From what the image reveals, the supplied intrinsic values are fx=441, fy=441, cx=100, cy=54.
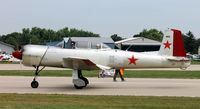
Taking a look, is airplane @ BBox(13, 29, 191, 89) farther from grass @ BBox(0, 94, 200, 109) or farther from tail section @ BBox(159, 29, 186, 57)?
grass @ BBox(0, 94, 200, 109)

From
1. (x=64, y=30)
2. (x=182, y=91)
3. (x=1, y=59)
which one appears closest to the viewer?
(x=182, y=91)

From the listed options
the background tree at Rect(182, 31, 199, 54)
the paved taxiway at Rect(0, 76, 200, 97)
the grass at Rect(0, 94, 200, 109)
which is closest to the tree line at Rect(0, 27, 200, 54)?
the background tree at Rect(182, 31, 199, 54)

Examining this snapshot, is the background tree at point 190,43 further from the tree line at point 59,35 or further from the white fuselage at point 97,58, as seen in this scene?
the white fuselage at point 97,58

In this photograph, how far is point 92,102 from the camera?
1245cm

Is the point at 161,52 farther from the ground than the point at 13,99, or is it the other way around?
the point at 161,52

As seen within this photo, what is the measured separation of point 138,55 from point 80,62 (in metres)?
2.60

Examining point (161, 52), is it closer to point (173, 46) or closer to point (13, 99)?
point (173, 46)

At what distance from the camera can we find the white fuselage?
59.3ft

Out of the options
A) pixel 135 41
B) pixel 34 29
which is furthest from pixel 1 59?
pixel 34 29

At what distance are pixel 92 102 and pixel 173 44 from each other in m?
7.24

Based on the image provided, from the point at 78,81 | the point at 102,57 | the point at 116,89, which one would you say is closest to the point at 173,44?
the point at 102,57

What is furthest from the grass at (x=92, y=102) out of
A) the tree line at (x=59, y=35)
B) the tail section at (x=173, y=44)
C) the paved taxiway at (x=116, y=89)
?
the tree line at (x=59, y=35)

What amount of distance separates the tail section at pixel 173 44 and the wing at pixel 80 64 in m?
2.82

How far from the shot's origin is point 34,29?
121875 mm
